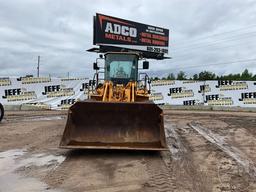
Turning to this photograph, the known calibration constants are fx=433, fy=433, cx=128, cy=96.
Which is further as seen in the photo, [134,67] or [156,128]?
[134,67]

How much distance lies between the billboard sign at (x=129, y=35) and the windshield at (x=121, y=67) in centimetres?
2032

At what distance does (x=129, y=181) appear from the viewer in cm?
715

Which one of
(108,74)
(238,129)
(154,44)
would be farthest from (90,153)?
(154,44)

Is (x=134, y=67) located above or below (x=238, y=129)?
above

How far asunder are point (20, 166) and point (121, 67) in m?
6.14

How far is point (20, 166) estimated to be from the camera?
8.47 m

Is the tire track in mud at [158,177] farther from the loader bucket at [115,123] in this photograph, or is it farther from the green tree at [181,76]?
the green tree at [181,76]

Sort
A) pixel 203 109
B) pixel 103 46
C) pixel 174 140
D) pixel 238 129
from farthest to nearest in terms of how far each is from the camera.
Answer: pixel 103 46 < pixel 203 109 < pixel 238 129 < pixel 174 140

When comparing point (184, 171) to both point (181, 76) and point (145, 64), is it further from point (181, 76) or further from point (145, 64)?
point (181, 76)

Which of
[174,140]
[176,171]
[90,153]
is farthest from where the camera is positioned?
[174,140]

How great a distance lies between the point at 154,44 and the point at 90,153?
100 feet

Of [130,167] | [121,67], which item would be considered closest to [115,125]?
[130,167]

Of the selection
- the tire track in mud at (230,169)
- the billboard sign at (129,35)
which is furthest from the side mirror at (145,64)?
the billboard sign at (129,35)

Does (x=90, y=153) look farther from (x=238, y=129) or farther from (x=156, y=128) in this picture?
(x=238, y=129)
